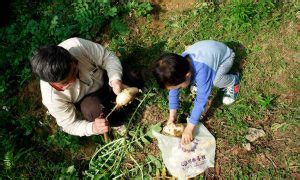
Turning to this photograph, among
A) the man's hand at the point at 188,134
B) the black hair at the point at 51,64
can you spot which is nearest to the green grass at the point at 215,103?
the man's hand at the point at 188,134

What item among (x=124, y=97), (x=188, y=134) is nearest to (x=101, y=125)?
(x=124, y=97)

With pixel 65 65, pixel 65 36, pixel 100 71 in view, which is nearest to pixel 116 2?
pixel 65 36

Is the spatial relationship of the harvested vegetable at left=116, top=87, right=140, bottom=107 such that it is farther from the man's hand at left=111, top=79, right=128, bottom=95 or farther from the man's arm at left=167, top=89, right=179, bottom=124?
the man's arm at left=167, top=89, right=179, bottom=124

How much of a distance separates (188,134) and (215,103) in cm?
60

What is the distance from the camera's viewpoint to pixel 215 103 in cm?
362

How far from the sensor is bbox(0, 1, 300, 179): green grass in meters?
3.25

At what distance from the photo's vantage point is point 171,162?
10.8 feet

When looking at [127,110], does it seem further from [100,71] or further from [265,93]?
[265,93]

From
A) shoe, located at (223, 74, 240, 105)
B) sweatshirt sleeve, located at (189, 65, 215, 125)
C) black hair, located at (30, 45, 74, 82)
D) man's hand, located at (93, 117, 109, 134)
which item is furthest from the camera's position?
shoe, located at (223, 74, 240, 105)

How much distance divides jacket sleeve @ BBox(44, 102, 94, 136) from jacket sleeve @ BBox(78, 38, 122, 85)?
487mm

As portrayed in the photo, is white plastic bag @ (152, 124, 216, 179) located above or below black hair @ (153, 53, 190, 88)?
below

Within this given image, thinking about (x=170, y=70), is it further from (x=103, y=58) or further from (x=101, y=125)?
(x=103, y=58)

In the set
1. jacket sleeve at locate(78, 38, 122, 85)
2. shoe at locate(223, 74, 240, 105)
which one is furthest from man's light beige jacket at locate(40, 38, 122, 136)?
shoe at locate(223, 74, 240, 105)

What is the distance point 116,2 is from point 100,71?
162 cm
